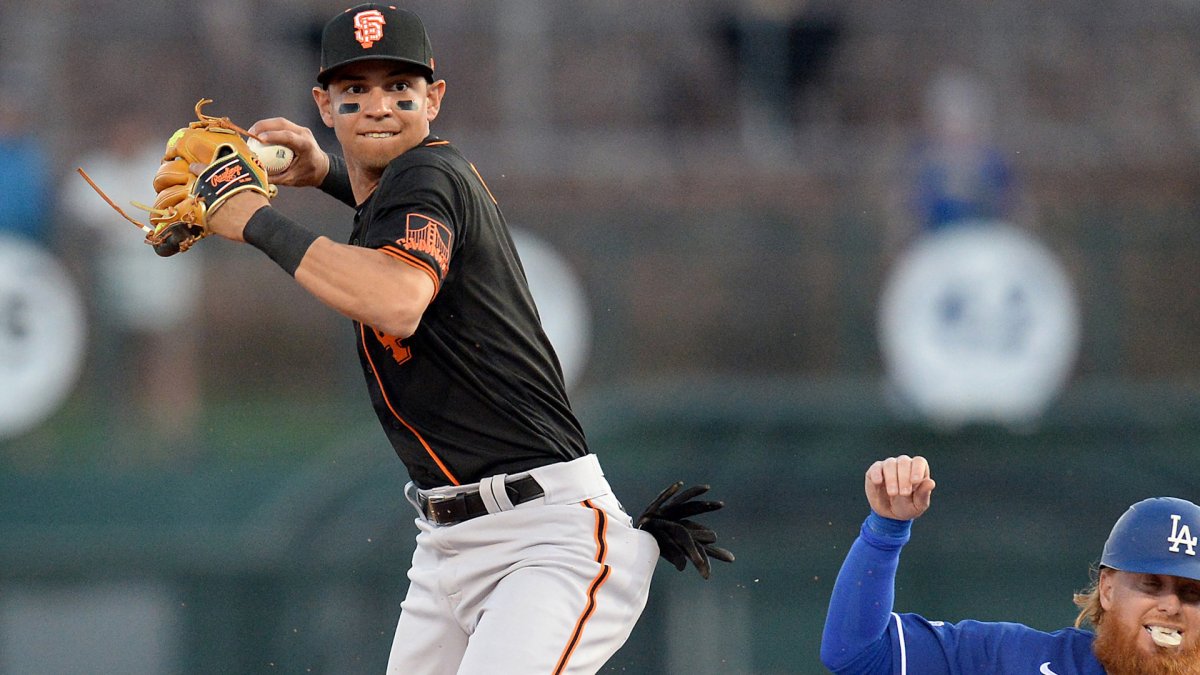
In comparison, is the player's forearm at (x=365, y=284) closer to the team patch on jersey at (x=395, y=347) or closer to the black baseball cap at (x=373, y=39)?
the team patch on jersey at (x=395, y=347)

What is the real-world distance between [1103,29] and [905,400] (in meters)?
4.39

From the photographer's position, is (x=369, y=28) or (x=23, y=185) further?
(x=23, y=185)

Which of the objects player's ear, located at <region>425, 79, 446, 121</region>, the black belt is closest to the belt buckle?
the black belt

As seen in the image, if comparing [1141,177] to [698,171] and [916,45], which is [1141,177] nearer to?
[916,45]

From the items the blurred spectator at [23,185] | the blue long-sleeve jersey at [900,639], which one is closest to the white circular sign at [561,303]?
the blurred spectator at [23,185]

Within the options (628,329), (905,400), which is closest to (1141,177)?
(905,400)

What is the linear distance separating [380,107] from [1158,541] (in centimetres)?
220

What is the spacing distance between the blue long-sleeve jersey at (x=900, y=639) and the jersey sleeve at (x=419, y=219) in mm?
1324

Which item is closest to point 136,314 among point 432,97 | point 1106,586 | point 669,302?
point 669,302

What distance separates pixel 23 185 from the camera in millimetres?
10453

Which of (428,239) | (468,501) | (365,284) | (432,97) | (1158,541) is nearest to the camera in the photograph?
(365,284)

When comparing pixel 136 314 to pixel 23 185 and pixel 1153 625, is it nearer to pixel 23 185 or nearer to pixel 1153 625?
pixel 23 185

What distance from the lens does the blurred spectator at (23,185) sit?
1035 cm

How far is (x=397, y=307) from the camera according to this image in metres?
3.70
